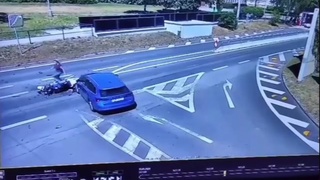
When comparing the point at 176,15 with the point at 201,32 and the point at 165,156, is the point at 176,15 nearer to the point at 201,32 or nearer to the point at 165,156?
the point at 201,32

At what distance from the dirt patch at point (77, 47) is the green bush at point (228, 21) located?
304 mm

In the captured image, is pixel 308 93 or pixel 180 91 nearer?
pixel 308 93

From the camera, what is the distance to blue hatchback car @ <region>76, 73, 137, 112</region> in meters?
1.97

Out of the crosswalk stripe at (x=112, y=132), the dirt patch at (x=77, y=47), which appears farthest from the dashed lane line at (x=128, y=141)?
the dirt patch at (x=77, y=47)

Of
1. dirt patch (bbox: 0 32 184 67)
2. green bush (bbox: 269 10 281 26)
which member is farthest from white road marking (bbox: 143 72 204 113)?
green bush (bbox: 269 10 281 26)

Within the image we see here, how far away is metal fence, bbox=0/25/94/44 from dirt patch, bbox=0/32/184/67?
3cm

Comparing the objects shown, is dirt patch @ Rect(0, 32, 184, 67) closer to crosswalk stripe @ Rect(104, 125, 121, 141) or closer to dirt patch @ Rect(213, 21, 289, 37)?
dirt patch @ Rect(213, 21, 289, 37)

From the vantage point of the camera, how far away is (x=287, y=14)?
198 cm

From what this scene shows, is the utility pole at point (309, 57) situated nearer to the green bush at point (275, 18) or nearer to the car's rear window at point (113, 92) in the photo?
the green bush at point (275, 18)

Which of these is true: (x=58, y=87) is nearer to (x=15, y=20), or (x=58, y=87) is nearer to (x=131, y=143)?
(x=15, y=20)

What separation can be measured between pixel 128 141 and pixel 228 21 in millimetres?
1029

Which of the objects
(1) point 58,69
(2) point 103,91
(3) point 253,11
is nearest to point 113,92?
(2) point 103,91

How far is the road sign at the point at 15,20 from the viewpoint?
1.87 metres

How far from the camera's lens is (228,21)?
213 cm
